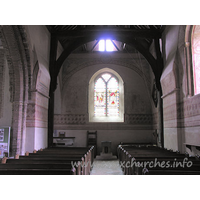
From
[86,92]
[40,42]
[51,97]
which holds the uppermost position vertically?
[40,42]

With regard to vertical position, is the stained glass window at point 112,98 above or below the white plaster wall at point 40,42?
below

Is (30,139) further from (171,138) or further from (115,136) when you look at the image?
(115,136)

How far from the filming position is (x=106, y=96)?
560 inches

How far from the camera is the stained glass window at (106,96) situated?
1412 centimetres

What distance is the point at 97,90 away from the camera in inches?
562

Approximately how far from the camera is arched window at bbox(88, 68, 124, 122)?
14.0 meters

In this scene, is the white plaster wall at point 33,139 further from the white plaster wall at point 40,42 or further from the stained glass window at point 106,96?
the stained glass window at point 106,96

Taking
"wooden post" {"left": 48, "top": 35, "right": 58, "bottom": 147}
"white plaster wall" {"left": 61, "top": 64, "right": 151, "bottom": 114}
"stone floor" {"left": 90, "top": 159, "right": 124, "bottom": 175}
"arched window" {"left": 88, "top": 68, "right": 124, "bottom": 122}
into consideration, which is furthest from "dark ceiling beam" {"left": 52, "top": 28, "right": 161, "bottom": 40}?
"stone floor" {"left": 90, "top": 159, "right": 124, "bottom": 175}

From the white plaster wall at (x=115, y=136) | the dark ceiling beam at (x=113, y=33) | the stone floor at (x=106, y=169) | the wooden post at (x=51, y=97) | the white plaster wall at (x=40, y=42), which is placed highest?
the dark ceiling beam at (x=113, y=33)

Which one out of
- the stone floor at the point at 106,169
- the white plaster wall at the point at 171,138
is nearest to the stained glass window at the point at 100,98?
the stone floor at the point at 106,169

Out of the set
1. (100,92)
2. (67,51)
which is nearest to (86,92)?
(100,92)

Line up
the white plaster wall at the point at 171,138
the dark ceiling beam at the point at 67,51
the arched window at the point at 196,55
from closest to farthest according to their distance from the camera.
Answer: the arched window at the point at 196,55
the white plaster wall at the point at 171,138
the dark ceiling beam at the point at 67,51

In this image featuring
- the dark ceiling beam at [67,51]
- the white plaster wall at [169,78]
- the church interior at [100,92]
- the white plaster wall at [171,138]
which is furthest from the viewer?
the dark ceiling beam at [67,51]

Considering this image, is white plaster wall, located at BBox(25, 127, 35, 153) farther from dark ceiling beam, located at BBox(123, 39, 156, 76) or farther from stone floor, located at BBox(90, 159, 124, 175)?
dark ceiling beam, located at BBox(123, 39, 156, 76)
